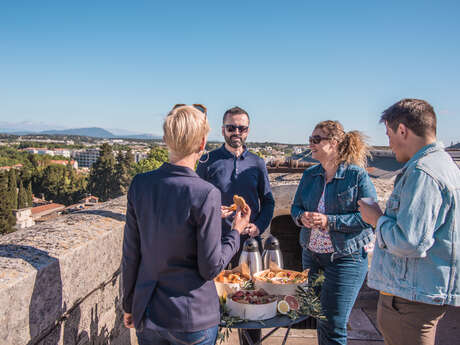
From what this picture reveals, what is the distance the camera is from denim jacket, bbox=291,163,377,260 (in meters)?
2.68

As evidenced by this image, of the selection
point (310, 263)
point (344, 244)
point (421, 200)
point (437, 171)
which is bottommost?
point (310, 263)

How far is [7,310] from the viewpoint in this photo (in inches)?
58.4

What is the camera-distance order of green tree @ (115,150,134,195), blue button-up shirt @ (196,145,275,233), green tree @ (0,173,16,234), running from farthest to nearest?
green tree @ (115,150,134,195) → green tree @ (0,173,16,234) → blue button-up shirt @ (196,145,275,233)

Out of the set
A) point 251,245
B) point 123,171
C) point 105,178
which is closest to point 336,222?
point 251,245

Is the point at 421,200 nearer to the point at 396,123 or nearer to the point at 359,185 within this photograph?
the point at 396,123

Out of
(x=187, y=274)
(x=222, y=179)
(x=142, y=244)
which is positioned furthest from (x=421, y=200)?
(x=222, y=179)

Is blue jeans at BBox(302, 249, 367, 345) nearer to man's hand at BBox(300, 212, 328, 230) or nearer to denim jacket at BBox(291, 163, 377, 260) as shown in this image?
denim jacket at BBox(291, 163, 377, 260)

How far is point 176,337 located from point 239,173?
5.37 ft

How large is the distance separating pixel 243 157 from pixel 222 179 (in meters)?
0.24

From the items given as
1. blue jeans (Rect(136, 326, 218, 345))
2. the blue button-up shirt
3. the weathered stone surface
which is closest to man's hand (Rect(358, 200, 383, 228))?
blue jeans (Rect(136, 326, 218, 345))

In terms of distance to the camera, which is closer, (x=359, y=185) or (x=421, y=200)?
(x=421, y=200)

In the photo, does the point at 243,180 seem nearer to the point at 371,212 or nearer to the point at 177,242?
the point at 371,212

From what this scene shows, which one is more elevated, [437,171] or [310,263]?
[437,171]

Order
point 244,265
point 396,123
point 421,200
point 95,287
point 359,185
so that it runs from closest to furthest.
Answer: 1. point 421,200
2. point 396,123
3. point 95,287
4. point 244,265
5. point 359,185
